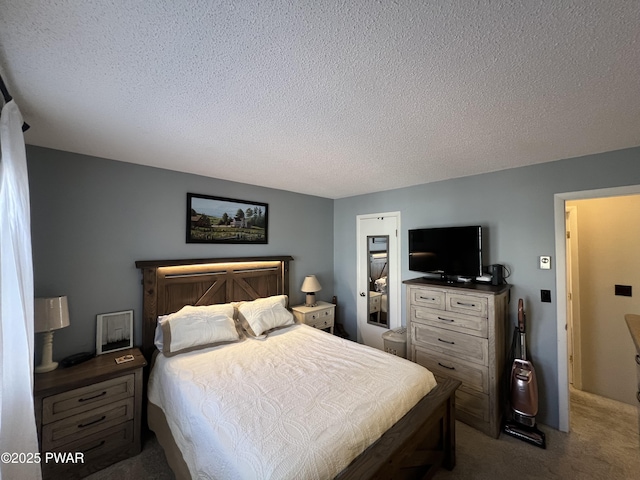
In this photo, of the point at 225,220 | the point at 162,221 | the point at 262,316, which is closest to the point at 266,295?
the point at 262,316

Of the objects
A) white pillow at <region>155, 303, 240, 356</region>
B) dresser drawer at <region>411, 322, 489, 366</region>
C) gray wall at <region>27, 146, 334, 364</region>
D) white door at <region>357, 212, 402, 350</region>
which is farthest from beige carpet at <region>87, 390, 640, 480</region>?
white door at <region>357, 212, 402, 350</region>

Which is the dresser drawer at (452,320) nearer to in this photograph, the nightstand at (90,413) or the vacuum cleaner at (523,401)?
the vacuum cleaner at (523,401)

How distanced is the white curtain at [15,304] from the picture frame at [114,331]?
968mm

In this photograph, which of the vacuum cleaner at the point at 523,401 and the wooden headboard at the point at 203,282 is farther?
the wooden headboard at the point at 203,282

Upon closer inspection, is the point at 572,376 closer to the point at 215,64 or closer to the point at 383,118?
the point at 383,118

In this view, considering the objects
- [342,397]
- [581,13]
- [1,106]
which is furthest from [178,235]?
[581,13]

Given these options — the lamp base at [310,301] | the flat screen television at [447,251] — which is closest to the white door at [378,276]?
the flat screen television at [447,251]

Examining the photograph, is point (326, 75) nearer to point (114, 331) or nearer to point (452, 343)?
point (452, 343)

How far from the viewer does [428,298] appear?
264 cm

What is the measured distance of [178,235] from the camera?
274cm

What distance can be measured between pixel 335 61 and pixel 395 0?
0.33 meters

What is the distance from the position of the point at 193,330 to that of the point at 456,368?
8.26 ft

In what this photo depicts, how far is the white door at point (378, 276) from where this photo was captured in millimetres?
3516

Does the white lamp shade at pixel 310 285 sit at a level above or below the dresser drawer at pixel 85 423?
above
